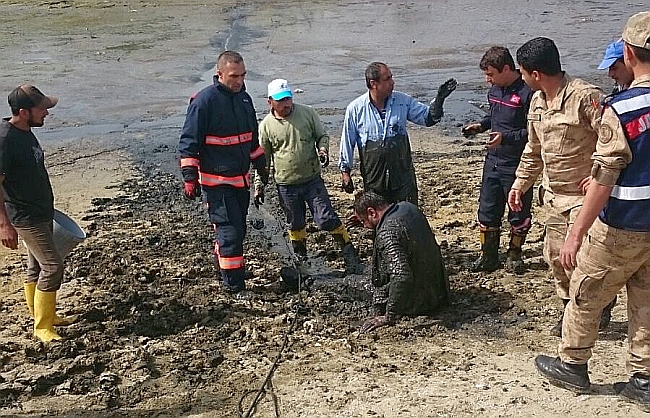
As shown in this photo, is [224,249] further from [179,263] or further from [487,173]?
[487,173]

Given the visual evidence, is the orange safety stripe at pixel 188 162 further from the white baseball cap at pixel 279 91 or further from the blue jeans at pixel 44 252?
the blue jeans at pixel 44 252

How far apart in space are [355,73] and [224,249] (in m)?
11.6

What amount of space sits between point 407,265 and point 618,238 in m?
1.96

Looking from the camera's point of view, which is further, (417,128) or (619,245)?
(417,128)

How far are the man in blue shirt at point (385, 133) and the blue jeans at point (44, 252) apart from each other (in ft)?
8.97

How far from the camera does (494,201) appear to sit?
296 inches

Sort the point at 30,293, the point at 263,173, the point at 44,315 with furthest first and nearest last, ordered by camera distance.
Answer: the point at 263,173 → the point at 30,293 → the point at 44,315

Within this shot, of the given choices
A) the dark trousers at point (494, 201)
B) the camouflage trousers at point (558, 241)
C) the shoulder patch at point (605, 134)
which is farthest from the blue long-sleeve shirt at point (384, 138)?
the shoulder patch at point (605, 134)

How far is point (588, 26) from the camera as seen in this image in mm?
24406

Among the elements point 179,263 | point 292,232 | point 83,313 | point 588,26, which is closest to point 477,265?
point 292,232

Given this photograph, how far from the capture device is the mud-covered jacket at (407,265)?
6.39m

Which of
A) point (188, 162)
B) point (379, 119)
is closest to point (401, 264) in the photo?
point (379, 119)

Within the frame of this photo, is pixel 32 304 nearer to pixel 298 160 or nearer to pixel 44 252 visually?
pixel 44 252

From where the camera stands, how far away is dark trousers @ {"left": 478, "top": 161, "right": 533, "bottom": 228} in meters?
7.41
